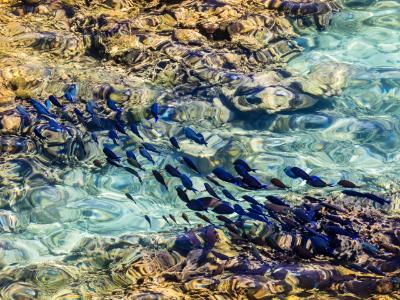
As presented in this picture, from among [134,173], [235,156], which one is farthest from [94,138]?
[235,156]

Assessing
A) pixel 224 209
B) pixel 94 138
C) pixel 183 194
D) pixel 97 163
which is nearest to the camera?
pixel 224 209

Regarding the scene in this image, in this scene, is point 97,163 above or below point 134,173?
below

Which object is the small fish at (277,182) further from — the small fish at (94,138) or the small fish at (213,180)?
the small fish at (94,138)

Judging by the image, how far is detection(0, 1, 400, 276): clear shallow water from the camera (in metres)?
5.62

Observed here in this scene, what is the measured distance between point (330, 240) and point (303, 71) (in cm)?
343

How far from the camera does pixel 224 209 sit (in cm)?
525

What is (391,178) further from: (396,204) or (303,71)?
(303,71)

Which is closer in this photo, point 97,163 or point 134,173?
point 134,173

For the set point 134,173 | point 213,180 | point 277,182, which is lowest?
point 213,180

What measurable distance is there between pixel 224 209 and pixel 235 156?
52.2 inches

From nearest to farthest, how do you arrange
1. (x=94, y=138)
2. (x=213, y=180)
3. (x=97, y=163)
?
(x=213, y=180), (x=97, y=163), (x=94, y=138)

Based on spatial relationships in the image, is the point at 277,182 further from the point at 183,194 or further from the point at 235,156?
the point at 235,156

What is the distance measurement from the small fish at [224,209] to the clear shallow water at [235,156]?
0.35 metres

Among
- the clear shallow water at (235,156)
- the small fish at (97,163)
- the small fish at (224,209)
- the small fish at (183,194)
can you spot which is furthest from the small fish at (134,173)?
the small fish at (224,209)
